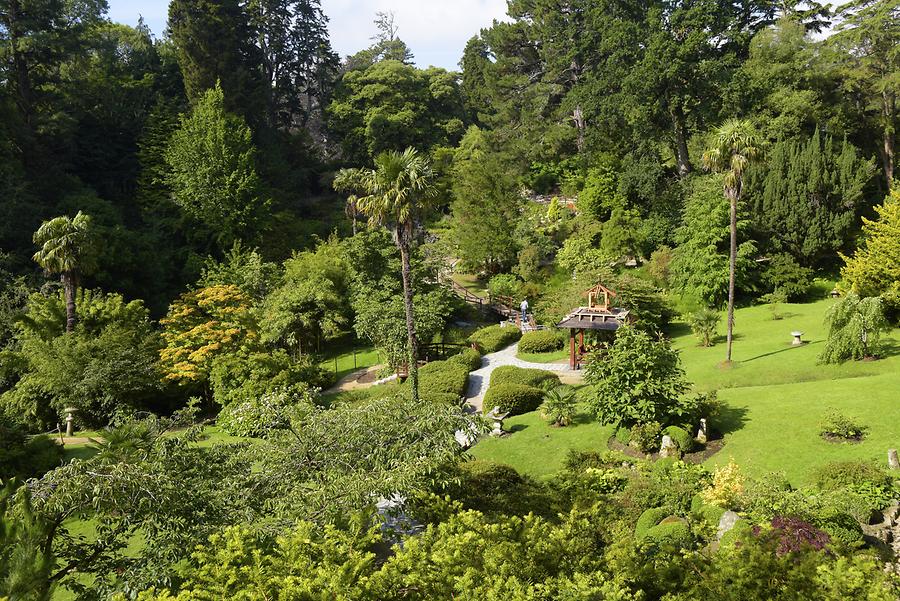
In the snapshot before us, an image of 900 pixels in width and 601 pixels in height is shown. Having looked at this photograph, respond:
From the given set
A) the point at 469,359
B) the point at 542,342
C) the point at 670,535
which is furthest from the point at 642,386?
the point at 542,342

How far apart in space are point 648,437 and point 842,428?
487cm

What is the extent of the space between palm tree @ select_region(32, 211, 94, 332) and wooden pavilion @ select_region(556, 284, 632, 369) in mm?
A: 22221

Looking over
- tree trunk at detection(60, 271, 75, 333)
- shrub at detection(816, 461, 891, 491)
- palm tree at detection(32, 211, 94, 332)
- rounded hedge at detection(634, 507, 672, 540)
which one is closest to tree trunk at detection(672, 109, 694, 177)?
shrub at detection(816, 461, 891, 491)

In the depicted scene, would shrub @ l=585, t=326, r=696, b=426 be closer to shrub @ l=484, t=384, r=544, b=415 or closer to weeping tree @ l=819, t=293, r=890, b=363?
shrub @ l=484, t=384, r=544, b=415

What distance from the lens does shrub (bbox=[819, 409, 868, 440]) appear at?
50.0 ft

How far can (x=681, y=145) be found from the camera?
137ft

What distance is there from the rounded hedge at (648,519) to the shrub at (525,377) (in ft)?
35.7

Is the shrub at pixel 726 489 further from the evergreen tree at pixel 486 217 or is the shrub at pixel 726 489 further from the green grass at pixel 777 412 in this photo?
the evergreen tree at pixel 486 217

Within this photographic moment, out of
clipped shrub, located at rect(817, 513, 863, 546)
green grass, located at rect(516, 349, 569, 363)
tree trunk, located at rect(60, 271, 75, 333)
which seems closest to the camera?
clipped shrub, located at rect(817, 513, 863, 546)

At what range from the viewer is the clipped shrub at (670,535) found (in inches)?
417

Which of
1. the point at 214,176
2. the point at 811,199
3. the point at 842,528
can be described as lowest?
the point at 842,528

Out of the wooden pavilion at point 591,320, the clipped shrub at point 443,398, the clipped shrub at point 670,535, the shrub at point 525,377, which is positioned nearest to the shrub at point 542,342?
the wooden pavilion at point 591,320

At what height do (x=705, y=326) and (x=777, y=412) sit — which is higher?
(x=705, y=326)

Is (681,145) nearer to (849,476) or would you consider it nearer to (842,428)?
(842,428)
